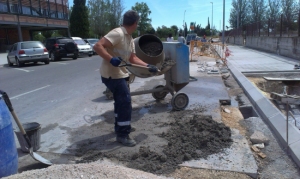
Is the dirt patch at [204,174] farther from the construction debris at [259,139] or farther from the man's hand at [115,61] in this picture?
the man's hand at [115,61]

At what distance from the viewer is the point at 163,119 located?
5.56 meters

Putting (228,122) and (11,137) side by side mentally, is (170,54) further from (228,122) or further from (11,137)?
(11,137)

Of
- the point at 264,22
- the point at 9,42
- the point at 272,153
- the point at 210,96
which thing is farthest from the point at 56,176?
the point at 9,42

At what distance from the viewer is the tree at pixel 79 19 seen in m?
42.9

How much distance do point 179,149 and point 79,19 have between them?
42.3 m

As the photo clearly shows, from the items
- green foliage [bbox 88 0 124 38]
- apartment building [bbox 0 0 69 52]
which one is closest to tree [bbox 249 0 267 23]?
green foliage [bbox 88 0 124 38]

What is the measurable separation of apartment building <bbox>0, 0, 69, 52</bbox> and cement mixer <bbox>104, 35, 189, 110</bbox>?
23.8m

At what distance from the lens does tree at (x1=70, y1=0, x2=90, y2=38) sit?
1688 inches

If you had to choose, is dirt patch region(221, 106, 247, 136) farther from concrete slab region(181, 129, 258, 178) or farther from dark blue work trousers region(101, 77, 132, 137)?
dark blue work trousers region(101, 77, 132, 137)

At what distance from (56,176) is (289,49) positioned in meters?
15.8

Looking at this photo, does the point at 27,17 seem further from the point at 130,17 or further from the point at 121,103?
the point at 121,103

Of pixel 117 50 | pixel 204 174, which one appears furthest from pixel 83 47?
pixel 204 174

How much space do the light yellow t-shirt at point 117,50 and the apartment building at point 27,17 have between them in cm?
2511

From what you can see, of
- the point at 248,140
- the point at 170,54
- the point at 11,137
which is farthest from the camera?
the point at 170,54
